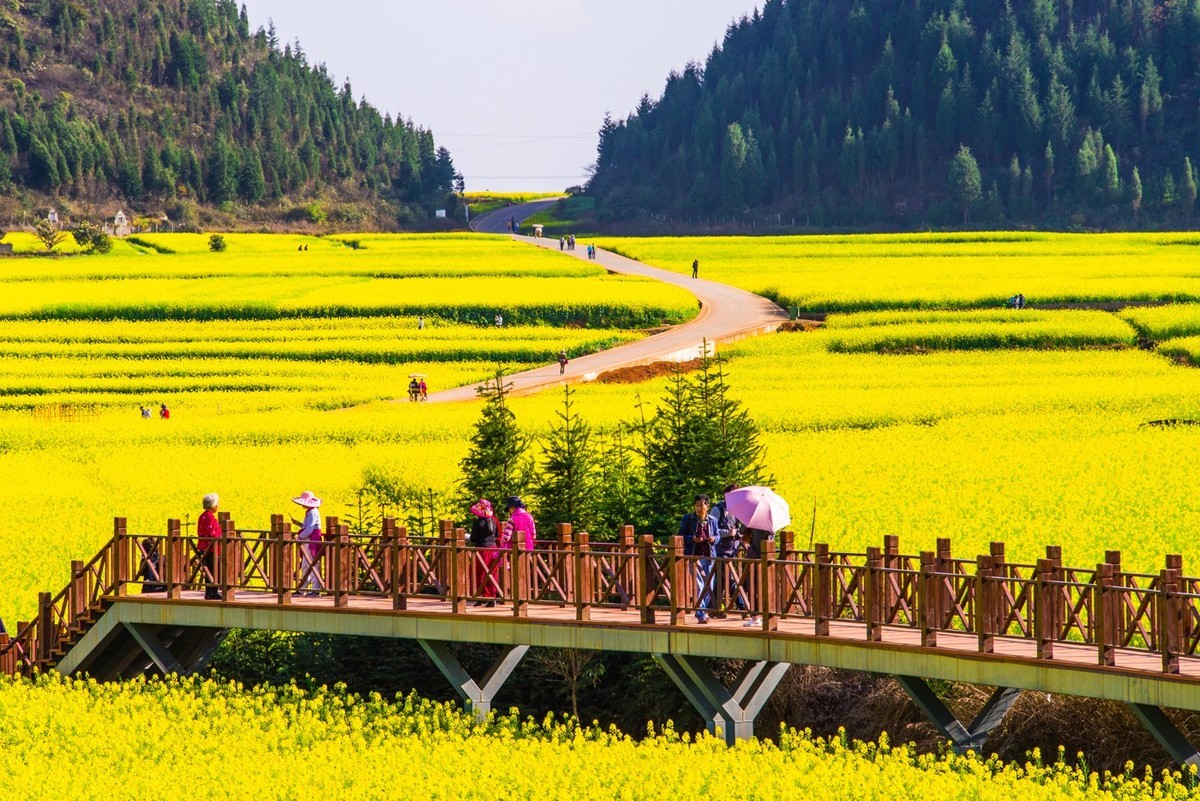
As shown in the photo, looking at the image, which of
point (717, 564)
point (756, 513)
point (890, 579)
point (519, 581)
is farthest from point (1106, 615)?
point (519, 581)

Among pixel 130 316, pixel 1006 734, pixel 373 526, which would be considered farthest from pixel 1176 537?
pixel 130 316

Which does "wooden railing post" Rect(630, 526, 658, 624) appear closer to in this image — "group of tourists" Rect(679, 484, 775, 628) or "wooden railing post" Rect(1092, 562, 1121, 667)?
"group of tourists" Rect(679, 484, 775, 628)

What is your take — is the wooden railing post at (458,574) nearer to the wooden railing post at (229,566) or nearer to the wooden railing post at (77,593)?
the wooden railing post at (229,566)

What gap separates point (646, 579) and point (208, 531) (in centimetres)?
828

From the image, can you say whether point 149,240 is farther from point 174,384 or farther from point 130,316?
point 174,384

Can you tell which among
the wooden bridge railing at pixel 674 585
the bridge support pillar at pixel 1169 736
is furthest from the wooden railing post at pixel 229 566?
the bridge support pillar at pixel 1169 736

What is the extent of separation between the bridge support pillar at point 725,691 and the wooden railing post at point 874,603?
198 centimetres

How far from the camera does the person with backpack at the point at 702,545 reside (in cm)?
2708

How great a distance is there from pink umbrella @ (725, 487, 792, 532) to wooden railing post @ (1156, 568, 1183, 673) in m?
6.04

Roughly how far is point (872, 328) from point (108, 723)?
6371 centimetres

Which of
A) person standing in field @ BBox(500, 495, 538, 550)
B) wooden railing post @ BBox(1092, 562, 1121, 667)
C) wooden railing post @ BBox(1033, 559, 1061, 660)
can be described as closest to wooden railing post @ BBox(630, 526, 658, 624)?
person standing in field @ BBox(500, 495, 538, 550)

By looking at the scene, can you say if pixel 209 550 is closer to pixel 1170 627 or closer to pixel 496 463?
pixel 496 463

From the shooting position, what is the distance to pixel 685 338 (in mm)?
88438

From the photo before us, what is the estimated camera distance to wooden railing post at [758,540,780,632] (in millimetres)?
26219
